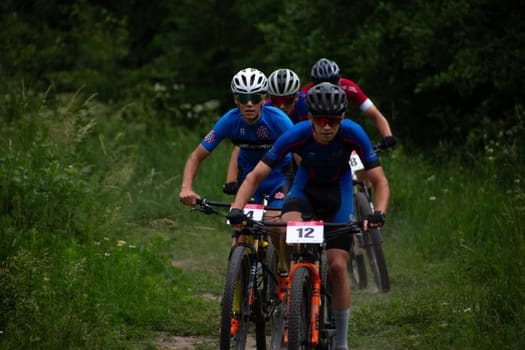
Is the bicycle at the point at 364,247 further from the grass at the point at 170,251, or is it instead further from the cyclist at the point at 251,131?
the cyclist at the point at 251,131

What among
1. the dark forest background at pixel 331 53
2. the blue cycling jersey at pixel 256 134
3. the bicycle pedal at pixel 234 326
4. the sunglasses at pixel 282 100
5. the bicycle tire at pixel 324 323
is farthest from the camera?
the dark forest background at pixel 331 53

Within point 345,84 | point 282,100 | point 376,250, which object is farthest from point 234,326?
point 345,84

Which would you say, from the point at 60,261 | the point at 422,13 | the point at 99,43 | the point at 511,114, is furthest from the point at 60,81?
the point at 60,261

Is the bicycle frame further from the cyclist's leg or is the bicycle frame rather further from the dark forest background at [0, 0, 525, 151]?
the dark forest background at [0, 0, 525, 151]

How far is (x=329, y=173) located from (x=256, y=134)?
3.56 ft

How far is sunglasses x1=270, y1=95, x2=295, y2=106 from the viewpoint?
317 inches

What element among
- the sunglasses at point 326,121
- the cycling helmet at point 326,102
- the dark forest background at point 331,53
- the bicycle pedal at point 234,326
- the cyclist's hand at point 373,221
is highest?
the dark forest background at point 331,53

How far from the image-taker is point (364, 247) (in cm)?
898

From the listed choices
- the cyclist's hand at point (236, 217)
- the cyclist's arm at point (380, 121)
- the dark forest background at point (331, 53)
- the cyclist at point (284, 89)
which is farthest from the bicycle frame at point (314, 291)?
the dark forest background at point (331, 53)

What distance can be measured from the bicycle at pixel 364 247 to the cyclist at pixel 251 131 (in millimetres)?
1686

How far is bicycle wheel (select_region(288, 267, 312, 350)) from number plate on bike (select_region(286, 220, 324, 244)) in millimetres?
192

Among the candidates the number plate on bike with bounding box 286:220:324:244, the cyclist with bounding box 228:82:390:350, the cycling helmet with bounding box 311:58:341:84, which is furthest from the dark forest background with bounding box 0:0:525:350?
the cycling helmet with bounding box 311:58:341:84

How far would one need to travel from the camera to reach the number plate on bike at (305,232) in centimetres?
559

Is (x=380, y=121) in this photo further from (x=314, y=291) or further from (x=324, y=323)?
(x=314, y=291)
